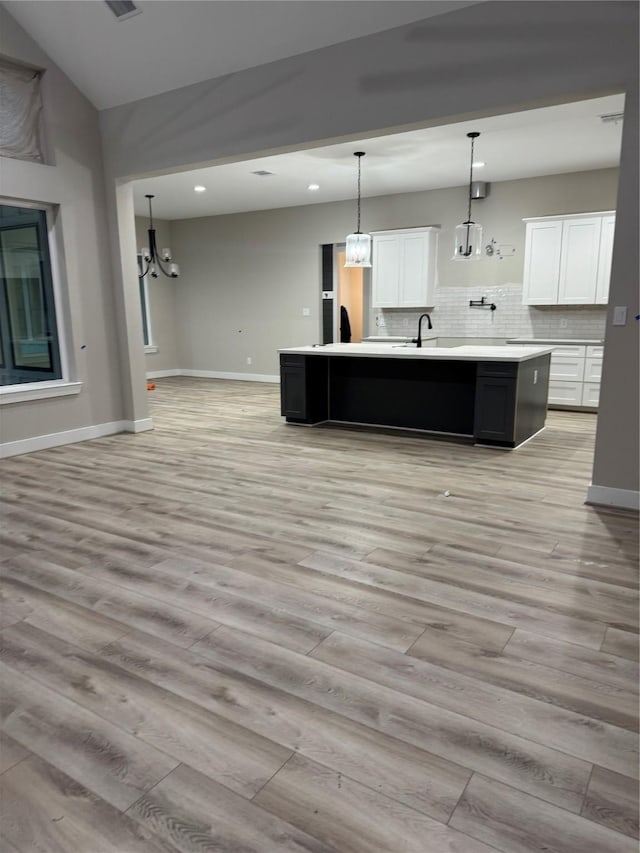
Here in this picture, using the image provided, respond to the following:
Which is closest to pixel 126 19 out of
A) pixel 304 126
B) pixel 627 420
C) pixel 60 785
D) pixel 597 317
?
pixel 304 126

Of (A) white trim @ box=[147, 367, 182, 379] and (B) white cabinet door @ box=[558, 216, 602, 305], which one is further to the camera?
(A) white trim @ box=[147, 367, 182, 379]

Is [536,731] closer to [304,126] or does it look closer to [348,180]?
[304,126]

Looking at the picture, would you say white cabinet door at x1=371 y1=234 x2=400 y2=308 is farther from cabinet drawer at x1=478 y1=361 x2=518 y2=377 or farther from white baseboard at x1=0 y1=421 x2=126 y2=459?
white baseboard at x1=0 y1=421 x2=126 y2=459

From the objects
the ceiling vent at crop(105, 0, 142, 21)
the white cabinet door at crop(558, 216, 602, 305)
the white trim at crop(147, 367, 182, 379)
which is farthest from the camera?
the white trim at crop(147, 367, 182, 379)

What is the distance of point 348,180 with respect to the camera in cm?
734

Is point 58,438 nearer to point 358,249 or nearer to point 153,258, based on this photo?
point 358,249

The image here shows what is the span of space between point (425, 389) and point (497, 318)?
2784 mm

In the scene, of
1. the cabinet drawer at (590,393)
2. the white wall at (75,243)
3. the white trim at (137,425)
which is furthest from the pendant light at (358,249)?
the cabinet drawer at (590,393)

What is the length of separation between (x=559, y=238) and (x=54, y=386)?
5945 millimetres

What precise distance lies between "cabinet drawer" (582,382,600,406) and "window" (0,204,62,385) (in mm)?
5847

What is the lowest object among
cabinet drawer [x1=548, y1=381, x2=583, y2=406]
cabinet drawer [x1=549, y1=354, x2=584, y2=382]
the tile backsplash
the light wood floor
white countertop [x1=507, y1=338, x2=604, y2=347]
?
the light wood floor

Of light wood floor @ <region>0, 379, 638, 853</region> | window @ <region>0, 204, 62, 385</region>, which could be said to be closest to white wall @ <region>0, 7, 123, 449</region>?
window @ <region>0, 204, 62, 385</region>

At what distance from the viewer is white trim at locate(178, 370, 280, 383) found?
10.0 m

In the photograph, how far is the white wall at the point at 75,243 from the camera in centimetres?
500
